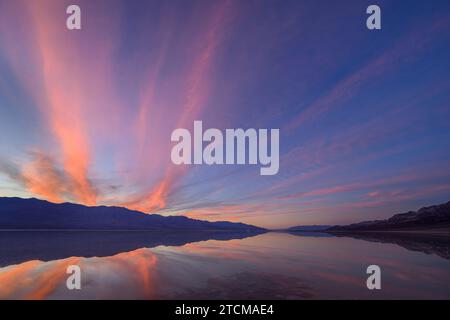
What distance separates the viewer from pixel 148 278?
11.1 metres

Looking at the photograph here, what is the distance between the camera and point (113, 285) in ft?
32.9

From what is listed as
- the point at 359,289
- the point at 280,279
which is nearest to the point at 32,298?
the point at 280,279

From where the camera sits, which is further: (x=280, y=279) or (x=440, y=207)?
(x=440, y=207)

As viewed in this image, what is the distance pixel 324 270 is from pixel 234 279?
4.85m

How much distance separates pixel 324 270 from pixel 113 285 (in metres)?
9.36
